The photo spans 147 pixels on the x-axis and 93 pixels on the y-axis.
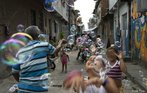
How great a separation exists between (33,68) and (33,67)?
0.01 meters

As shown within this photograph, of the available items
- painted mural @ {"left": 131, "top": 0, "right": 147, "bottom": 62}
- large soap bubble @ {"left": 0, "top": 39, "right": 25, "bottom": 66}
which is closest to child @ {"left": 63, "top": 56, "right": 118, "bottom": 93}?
large soap bubble @ {"left": 0, "top": 39, "right": 25, "bottom": 66}

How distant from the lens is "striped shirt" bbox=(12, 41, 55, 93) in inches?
187

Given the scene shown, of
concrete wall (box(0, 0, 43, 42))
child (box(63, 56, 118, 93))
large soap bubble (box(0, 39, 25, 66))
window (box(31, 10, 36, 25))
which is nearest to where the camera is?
child (box(63, 56, 118, 93))

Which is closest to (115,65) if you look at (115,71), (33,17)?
(115,71)

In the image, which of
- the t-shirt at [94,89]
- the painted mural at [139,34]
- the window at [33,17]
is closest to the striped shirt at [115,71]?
the t-shirt at [94,89]

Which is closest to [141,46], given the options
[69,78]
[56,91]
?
[56,91]

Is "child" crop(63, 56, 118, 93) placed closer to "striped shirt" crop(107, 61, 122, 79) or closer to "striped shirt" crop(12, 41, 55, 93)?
"striped shirt" crop(12, 41, 55, 93)

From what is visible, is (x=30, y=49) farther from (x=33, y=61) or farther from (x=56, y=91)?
(x=56, y=91)

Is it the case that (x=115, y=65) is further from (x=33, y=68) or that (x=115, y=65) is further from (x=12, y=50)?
(x=12, y=50)

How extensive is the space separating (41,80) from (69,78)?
1.41 metres

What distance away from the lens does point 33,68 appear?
15.5 ft

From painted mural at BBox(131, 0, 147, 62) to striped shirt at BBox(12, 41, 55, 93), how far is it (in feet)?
46.6

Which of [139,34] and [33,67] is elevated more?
[139,34]

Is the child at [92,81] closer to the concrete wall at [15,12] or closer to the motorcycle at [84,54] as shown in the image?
the concrete wall at [15,12]
